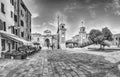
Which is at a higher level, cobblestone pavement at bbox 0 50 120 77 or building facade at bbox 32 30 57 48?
building facade at bbox 32 30 57 48

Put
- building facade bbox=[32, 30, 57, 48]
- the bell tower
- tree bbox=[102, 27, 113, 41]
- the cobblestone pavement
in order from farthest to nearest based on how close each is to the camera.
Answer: building facade bbox=[32, 30, 57, 48], the bell tower, tree bbox=[102, 27, 113, 41], the cobblestone pavement

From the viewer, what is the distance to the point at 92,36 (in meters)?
27.8

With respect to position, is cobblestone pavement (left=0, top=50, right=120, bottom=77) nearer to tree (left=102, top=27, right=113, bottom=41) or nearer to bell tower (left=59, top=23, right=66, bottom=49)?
tree (left=102, top=27, right=113, bottom=41)

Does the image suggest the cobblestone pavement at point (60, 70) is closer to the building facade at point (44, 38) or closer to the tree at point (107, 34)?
the tree at point (107, 34)

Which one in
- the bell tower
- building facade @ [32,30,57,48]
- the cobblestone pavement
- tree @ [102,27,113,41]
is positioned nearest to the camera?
the cobblestone pavement

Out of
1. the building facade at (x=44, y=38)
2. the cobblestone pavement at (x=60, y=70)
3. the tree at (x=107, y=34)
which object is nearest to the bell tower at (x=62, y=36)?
the tree at (x=107, y=34)

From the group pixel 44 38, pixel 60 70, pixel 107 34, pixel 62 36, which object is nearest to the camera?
pixel 60 70

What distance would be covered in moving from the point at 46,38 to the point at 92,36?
154 ft

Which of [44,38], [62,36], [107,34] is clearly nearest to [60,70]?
[107,34]

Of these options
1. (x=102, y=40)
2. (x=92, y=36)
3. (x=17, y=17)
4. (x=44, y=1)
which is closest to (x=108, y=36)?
(x=102, y=40)

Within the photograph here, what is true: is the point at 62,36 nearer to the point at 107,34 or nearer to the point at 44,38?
the point at 107,34

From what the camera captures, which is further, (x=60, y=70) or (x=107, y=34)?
(x=107, y=34)

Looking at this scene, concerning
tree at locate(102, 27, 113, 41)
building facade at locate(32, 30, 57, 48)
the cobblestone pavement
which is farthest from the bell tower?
Result: the cobblestone pavement

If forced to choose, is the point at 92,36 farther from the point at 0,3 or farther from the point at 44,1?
the point at 0,3
